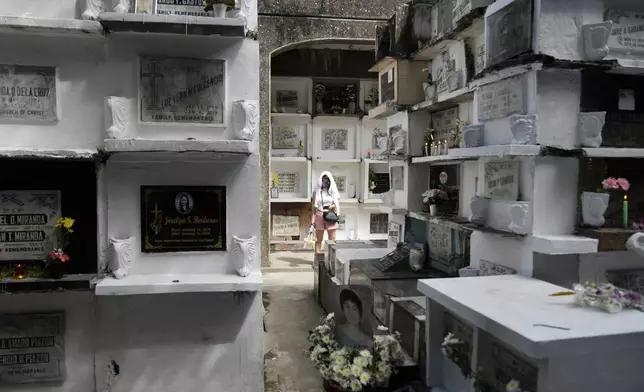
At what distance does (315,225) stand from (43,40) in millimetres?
6795

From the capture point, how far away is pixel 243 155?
3.84 meters

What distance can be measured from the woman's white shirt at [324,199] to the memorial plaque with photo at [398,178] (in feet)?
9.94

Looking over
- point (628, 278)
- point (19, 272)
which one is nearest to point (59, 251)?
point (19, 272)

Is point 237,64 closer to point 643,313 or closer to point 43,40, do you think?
point 43,40

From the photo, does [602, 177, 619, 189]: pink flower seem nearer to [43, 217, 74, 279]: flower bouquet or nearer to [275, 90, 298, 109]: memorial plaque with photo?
[43, 217, 74, 279]: flower bouquet

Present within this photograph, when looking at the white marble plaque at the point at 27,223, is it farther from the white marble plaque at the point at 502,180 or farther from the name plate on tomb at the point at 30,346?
the white marble plaque at the point at 502,180

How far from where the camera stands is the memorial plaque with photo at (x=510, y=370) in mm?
2996

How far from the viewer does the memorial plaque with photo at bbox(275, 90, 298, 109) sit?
1093cm

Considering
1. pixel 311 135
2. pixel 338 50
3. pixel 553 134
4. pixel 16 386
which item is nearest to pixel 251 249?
pixel 16 386

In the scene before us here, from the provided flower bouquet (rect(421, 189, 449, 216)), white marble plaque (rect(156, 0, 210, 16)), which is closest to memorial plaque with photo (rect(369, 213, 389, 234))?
flower bouquet (rect(421, 189, 449, 216))

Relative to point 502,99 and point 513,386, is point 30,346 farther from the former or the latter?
point 502,99

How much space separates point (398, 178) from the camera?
6.74 m

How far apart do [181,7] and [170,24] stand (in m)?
0.36

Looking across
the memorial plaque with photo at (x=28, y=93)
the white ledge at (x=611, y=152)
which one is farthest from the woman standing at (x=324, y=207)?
the memorial plaque with photo at (x=28, y=93)
